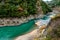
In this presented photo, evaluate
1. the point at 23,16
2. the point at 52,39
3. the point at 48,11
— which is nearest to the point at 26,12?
the point at 23,16

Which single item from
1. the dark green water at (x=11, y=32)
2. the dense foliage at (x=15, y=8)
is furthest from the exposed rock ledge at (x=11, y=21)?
the dark green water at (x=11, y=32)

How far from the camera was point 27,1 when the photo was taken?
65375mm

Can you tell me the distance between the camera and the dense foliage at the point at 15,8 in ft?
183

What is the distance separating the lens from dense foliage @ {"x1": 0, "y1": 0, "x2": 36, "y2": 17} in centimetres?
5575

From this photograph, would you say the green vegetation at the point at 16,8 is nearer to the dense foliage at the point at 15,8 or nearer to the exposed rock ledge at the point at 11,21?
the dense foliage at the point at 15,8

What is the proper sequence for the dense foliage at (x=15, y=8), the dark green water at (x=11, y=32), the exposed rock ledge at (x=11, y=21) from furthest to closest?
1. the dense foliage at (x=15, y=8)
2. the exposed rock ledge at (x=11, y=21)
3. the dark green water at (x=11, y=32)

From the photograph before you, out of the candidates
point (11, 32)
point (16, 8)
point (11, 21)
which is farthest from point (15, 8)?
point (11, 32)

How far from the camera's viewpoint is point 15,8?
2247 inches

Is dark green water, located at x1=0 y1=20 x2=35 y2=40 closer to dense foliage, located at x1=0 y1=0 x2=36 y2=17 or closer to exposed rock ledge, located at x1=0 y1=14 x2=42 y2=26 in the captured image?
exposed rock ledge, located at x1=0 y1=14 x2=42 y2=26

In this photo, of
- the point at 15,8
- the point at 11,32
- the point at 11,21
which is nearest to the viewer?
the point at 11,32

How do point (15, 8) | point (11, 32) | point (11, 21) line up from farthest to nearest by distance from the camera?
point (15, 8) < point (11, 21) < point (11, 32)

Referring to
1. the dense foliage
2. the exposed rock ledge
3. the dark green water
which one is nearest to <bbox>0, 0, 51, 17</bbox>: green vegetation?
the dense foliage

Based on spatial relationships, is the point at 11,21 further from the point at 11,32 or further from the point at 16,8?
the point at 11,32

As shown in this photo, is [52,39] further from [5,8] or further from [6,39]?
[5,8]
